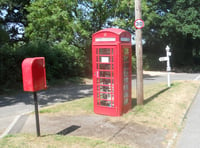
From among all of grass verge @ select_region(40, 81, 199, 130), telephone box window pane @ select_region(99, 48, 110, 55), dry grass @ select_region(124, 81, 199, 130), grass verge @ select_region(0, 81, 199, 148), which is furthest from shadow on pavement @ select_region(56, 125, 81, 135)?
telephone box window pane @ select_region(99, 48, 110, 55)

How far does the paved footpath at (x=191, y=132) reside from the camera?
4.69 meters

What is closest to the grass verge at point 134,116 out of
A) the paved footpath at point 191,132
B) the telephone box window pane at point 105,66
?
the paved footpath at point 191,132

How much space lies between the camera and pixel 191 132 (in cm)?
545

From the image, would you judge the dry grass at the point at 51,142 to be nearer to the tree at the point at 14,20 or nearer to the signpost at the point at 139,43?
the signpost at the point at 139,43

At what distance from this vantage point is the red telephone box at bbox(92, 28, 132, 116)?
19.9 ft

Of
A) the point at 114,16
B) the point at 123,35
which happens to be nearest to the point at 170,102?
the point at 123,35

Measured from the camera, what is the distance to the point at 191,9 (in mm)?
21359

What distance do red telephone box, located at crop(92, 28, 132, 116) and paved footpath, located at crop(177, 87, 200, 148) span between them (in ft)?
5.99

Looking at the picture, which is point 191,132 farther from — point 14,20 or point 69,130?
point 14,20

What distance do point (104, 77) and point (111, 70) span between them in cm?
34

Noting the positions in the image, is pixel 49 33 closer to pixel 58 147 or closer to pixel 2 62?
pixel 2 62

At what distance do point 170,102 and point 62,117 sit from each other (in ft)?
13.6

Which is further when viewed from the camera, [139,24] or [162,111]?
[139,24]

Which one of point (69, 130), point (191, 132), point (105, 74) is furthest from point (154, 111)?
point (69, 130)
